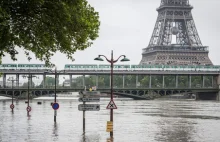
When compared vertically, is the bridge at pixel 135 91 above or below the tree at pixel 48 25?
below

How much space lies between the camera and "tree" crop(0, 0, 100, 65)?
107 ft

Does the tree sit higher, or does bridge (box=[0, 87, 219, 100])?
the tree

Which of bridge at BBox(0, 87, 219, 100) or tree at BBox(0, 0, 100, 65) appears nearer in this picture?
tree at BBox(0, 0, 100, 65)

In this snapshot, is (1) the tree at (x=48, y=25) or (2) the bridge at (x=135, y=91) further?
(2) the bridge at (x=135, y=91)

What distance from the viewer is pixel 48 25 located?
113 ft

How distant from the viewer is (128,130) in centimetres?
4975

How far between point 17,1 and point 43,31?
2990 mm

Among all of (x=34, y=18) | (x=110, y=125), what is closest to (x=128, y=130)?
(x=110, y=125)

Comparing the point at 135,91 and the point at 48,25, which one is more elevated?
the point at 48,25

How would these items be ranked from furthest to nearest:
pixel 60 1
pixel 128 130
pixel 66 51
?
pixel 128 130
pixel 66 51
pixel 60 1

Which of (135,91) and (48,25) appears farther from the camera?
(135,91)

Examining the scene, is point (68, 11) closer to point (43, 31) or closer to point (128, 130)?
point (43, 31)

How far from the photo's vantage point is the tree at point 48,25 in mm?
32531

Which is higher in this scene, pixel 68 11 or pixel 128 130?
pixel 68 11
